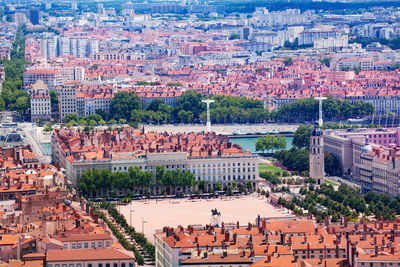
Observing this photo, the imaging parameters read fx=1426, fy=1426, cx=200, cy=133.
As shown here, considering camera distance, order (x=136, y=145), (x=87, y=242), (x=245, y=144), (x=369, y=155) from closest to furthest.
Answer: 1. (x=87, y=242)
2. (x=369, y=155)
3. (x=136, y=145)
4. (x=245, y=144)

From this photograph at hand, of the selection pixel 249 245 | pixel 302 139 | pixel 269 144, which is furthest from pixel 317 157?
pixel 249 245

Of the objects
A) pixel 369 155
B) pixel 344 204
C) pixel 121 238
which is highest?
pixel 369 155

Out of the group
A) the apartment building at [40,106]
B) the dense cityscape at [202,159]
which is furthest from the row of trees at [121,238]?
the apartment building at [40,106]

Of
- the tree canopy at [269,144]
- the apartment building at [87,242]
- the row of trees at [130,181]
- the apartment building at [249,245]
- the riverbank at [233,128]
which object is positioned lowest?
the riverbank at [233,128]

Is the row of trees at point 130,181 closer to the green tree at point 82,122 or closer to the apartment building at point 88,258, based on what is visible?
the apartment building at point 88,258

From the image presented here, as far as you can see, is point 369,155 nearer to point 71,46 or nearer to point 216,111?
point 216,111

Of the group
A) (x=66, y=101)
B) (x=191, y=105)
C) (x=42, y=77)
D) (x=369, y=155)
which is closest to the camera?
(x=369, y=155)

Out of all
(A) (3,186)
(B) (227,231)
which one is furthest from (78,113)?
(B) (227,231)

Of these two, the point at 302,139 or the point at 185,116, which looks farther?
the point at 185,116
